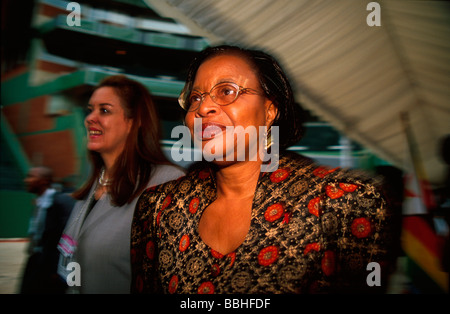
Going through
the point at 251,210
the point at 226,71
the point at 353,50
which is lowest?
the point at 251,210

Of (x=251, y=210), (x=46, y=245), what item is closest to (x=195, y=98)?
(x=251, y=210)

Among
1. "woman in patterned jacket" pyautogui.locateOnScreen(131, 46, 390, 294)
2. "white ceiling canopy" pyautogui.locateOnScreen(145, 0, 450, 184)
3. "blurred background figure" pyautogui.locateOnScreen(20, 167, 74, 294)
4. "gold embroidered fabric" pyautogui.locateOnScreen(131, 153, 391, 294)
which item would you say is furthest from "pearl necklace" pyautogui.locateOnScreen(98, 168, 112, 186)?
"white ceiling canopy" pyautogui.locateOnScreen(145, 0, 450, 184)

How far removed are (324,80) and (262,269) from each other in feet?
7.60

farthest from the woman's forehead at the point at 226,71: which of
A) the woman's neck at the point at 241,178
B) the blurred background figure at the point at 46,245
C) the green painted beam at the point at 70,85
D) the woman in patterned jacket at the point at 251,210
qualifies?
the green painted beam at the point at 70,85

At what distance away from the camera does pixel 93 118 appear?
1741mm

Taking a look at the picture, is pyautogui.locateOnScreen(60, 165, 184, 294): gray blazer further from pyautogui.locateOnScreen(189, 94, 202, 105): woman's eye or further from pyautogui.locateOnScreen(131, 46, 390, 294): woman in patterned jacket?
pyautogui.locateOnScreen(189, 94, 202, 105): woman's eye

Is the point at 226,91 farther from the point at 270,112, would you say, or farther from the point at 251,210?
the point at 251,210

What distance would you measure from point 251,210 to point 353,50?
2.08 meters

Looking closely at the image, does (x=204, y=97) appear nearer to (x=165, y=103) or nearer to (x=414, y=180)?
(x=165, y=103)

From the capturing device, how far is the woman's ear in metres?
1.26

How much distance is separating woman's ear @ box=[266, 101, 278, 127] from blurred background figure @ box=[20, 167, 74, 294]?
1.32 meters

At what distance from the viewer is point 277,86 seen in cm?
125

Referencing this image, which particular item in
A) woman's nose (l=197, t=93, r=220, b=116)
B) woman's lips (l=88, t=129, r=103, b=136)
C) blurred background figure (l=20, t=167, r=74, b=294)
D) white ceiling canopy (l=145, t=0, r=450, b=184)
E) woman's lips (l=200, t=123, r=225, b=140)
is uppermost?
white ceiling canopy (l=145, t=0, r=450, b=184)

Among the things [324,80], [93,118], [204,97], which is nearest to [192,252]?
[204,97]
